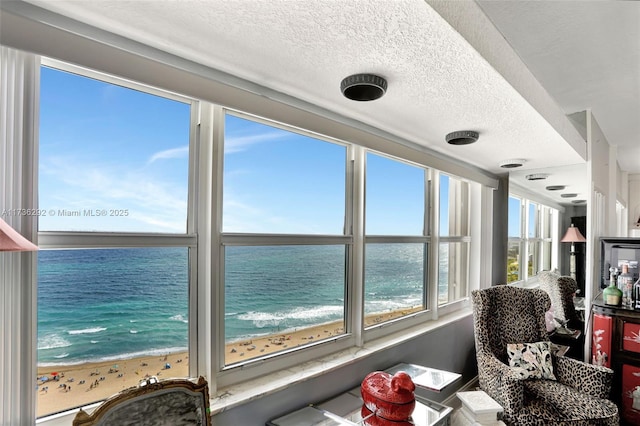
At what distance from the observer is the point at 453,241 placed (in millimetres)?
3422

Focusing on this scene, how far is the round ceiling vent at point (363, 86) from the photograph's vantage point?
4.95 ft

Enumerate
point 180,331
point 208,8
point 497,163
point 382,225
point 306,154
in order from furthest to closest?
point 497,163, point 382,225, point 306,154, point 180,331, point 208,8

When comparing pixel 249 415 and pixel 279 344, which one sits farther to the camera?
pixel 279 344

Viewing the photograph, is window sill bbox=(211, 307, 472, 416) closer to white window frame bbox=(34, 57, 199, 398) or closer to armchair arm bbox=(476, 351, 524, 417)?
white window frame bbox=(34, 57, 199, 398)

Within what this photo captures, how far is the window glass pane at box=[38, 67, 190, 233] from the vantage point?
124 cm

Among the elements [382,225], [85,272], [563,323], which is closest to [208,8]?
[85,272]

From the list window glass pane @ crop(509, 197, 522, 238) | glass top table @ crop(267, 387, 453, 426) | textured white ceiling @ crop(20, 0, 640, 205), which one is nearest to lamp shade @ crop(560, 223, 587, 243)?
window glass pane @ crop(509, 197, 522, 238)

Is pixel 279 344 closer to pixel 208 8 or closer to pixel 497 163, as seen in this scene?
pixel 208 8

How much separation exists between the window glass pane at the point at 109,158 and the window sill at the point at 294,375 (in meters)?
0.80

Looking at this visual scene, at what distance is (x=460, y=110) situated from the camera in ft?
6.30

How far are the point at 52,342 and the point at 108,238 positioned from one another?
403 mm

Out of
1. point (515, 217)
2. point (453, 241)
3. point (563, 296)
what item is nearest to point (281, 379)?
point (453, 241)

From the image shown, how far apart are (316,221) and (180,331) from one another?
1002 mm

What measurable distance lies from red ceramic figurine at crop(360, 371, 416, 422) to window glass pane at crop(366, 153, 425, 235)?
1046mm
